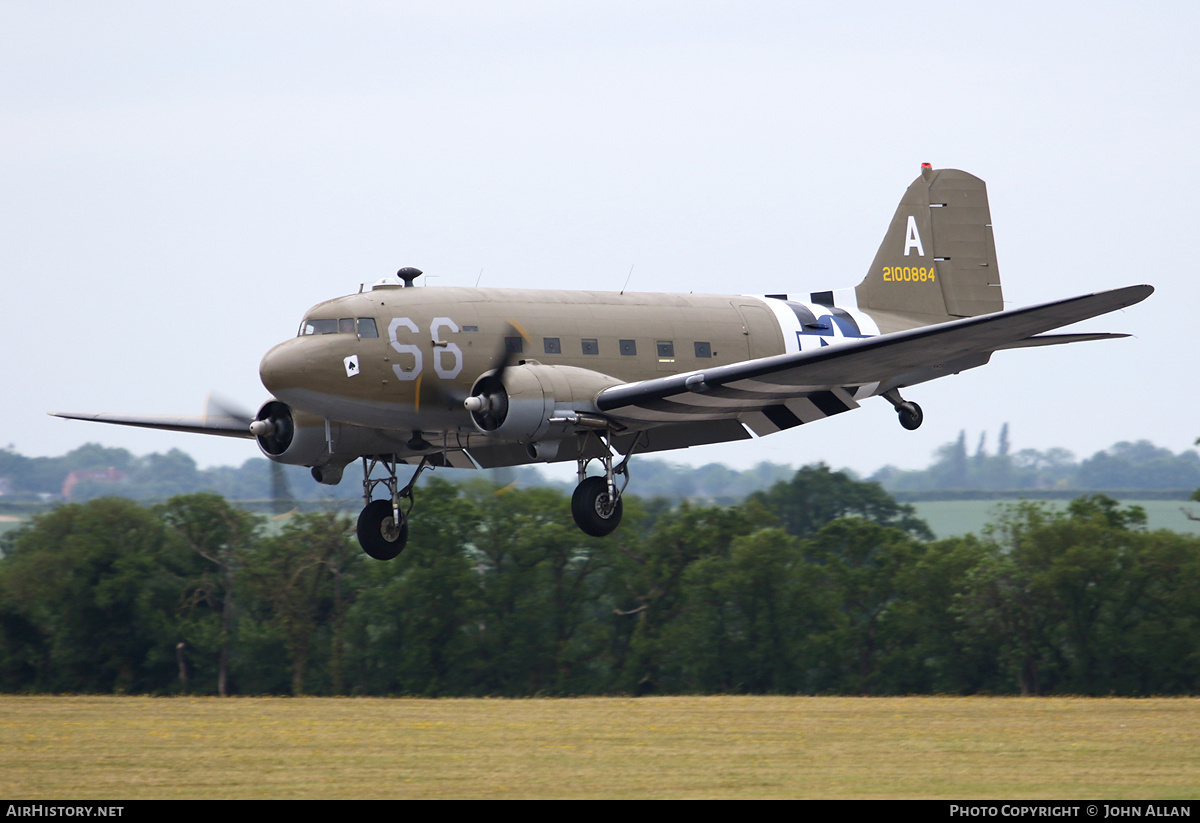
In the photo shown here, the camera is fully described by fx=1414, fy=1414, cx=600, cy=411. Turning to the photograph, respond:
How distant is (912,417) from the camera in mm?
24969

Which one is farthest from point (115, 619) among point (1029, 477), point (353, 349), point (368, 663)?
point (1029, 477)

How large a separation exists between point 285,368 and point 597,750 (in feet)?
26.3

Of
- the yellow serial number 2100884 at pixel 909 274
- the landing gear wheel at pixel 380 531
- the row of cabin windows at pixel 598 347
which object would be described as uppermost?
the yellow serial number 2100884 at pixel 909 274

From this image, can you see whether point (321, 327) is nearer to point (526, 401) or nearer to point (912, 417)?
point (526, 401)

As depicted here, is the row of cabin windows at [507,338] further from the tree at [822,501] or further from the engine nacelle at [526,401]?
the tree at [822,501]

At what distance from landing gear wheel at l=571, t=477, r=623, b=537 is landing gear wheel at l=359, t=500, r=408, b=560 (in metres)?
3.75

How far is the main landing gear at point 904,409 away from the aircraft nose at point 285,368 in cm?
1033

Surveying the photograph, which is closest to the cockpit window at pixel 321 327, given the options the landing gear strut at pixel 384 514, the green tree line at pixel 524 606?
the landing gear strut at pixel 384 514

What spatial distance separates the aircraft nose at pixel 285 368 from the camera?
2066 centimetres

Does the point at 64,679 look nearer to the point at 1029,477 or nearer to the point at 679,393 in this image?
the point at 679,393

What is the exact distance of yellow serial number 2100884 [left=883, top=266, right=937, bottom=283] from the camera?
27312 millimetres

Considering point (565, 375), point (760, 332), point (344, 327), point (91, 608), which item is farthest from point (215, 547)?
point (565, 375)

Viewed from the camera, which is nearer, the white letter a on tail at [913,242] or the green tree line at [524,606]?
the white letter a on tail at [913,242]

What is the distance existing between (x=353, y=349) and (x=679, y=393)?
4838 mm
